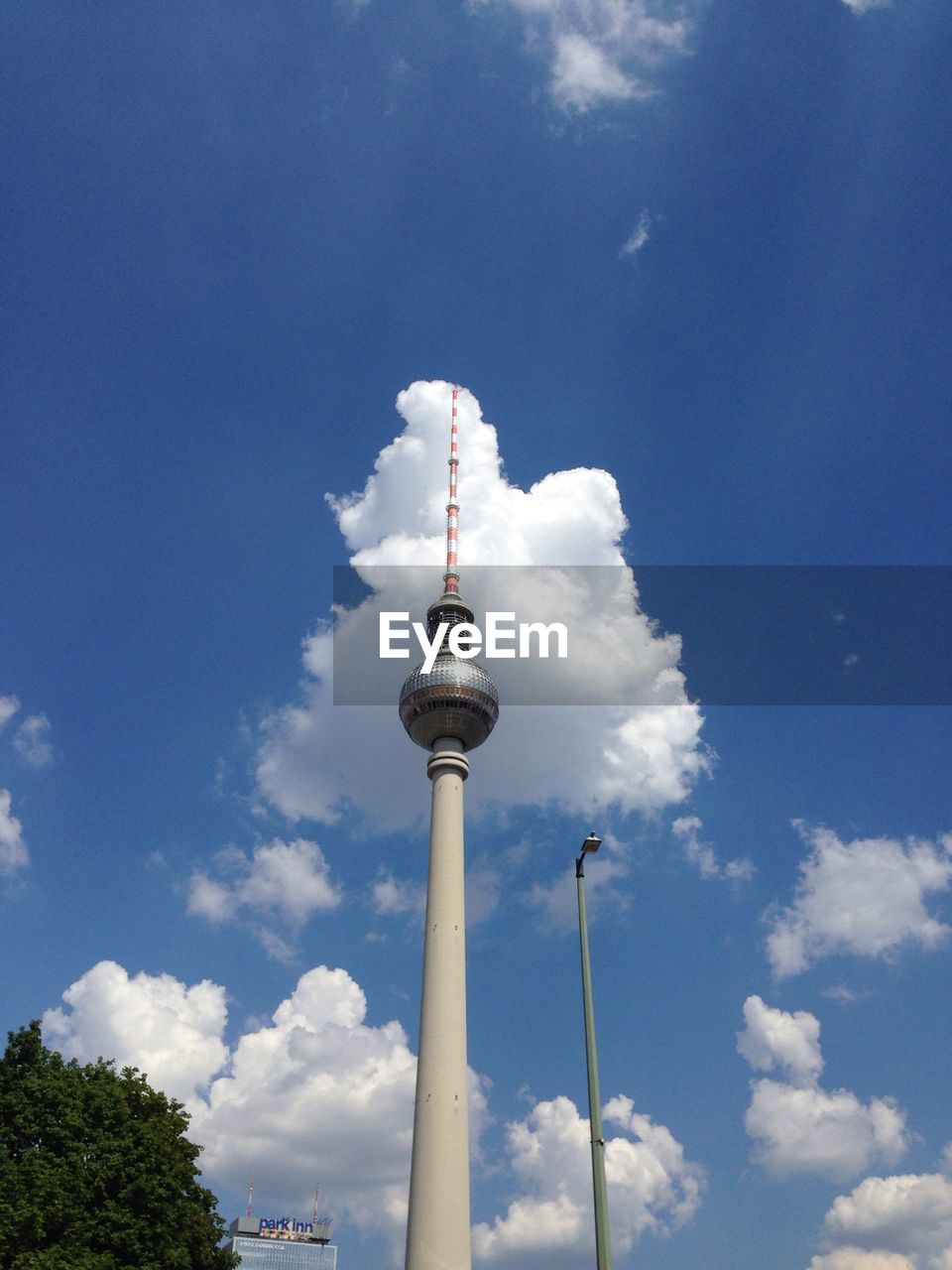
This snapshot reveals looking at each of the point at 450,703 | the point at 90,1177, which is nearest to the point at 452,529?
the point at 450,703

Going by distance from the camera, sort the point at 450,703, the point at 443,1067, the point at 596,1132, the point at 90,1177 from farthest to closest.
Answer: the point at 450,703 < the point at 443,1067 < the point at 90,1177 < the point at 596,1132

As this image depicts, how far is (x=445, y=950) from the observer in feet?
295

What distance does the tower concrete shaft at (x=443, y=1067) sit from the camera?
253 feet

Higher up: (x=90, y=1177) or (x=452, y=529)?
(x=452, y=529)

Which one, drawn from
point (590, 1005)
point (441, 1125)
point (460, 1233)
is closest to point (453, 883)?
point (441, 1125)

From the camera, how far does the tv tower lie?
77.9 metres

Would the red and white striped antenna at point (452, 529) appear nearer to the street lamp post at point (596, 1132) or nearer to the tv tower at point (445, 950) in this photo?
the tv tower at point (445, 950)

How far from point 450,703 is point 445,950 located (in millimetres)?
24959

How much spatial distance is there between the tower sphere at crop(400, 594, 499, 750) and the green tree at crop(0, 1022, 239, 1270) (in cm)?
4957

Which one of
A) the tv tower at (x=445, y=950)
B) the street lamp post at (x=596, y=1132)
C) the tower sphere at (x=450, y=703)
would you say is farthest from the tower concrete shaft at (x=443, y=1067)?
the street lamp post at (x=596, y=1132)

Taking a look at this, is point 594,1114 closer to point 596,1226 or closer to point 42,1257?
point 596,1226

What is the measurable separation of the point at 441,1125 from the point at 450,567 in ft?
204

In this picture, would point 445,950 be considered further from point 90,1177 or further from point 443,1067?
point 90,1177

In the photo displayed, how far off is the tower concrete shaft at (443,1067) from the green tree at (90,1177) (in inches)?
861
